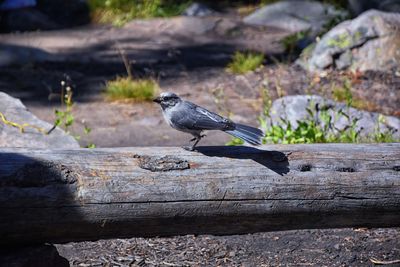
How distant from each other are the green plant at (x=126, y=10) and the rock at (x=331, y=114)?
6302 millimetres

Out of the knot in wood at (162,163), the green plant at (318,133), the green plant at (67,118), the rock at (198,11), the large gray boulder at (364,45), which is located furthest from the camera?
the rock at (198,11)

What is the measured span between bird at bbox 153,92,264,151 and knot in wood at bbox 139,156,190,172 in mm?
181

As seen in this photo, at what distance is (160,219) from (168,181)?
7.0 inches

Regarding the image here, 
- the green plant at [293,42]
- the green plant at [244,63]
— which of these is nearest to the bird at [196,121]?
the green plant at [244,63]

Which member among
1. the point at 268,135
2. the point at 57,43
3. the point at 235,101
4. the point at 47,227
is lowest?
the point at 57,43

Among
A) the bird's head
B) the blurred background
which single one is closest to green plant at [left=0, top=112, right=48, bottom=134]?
the blurred background

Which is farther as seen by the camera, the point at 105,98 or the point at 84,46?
the point at 84,46

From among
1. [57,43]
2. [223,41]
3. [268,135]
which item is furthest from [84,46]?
[268,135]

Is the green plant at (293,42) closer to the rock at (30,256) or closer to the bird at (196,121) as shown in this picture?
the bird at (196,121)

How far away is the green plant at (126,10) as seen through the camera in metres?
13.3

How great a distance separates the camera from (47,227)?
11.4 ft

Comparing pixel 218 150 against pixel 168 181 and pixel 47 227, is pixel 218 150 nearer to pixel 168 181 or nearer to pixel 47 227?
pixel 168 181

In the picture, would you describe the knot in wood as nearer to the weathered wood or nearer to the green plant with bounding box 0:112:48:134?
the weathered wood

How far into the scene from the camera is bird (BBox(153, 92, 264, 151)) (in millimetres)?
3932
